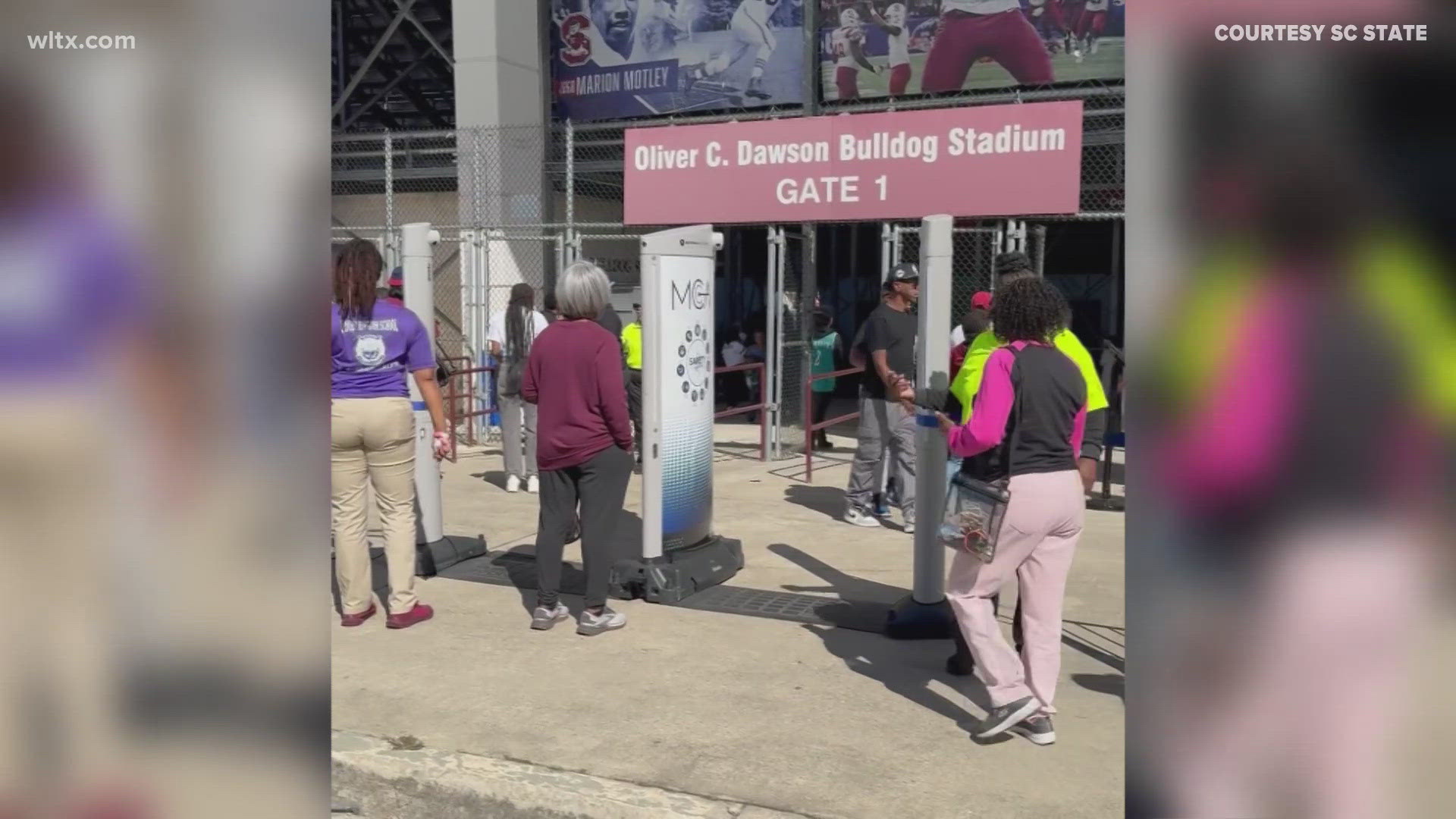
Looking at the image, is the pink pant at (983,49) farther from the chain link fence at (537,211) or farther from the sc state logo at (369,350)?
the sc state logo at (369,350)

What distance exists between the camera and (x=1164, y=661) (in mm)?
1680

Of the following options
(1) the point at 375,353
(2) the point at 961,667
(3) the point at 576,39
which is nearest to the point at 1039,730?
(2) the point at 961,667

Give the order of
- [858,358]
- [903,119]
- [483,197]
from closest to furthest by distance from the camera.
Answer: [858,358]
[903,119]
[483,197]

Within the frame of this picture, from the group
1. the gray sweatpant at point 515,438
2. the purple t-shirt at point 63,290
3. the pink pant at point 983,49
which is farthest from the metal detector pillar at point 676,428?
the pink pant at point 983,49

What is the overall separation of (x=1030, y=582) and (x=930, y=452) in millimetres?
1461

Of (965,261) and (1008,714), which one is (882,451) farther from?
(965,261)

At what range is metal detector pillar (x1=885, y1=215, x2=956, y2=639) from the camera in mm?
5484

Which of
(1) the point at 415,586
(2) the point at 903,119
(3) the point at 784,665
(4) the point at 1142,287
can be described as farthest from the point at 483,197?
(4) the point at 1142,287

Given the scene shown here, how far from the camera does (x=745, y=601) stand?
250 inches

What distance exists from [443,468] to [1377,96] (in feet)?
33.4

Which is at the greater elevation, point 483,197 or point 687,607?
point 483,197

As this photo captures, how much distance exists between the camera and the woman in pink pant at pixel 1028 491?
4121mm

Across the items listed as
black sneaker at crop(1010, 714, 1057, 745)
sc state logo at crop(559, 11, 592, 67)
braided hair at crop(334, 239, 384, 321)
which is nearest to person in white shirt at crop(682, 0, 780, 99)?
sc state logo at crop(559, 11, 592, 67)

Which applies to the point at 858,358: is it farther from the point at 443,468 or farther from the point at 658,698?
the point at 443,468
